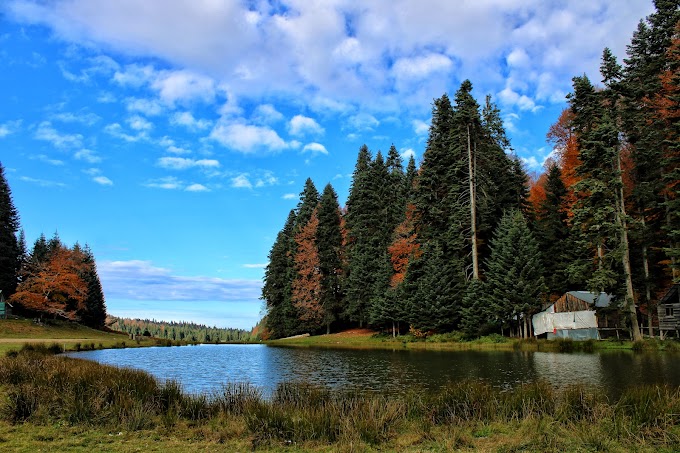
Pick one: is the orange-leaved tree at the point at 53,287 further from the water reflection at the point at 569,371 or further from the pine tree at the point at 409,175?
the water reflection at the point at 569,371

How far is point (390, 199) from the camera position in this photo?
63.7 metres

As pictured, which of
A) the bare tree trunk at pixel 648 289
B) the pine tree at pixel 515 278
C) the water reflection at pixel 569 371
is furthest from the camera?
the pine tree at pixel 515 278

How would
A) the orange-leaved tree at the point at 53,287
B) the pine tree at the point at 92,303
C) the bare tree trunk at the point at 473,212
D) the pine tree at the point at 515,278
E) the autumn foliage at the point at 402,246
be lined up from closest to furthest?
1. the pine tree at the point at 515,278
2. the bare tree trunk at the point at 473,212
3. the autumn foliage at the point at 402,246
4. the orange-leaved tree at the point at 53,287
5. the pine tree at the point at 92,303

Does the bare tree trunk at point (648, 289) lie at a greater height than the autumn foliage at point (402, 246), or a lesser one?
lesser

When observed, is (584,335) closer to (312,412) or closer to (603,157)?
(603,157)

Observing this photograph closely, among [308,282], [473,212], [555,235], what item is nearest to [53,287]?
[308,282]

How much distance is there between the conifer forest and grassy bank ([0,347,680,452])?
2644 centimetres

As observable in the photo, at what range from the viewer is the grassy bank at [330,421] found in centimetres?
853

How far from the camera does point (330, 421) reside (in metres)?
9.31

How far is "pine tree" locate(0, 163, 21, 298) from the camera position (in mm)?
66812

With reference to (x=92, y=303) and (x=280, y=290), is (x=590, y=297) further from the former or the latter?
(x=92, y=303)

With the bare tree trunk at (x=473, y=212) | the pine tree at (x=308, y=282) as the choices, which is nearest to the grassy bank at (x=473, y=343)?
the pine tree at (x=308, y=282)

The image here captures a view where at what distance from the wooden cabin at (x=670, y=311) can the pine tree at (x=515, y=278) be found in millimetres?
8866

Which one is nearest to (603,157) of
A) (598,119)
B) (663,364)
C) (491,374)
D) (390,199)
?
(598,119)
